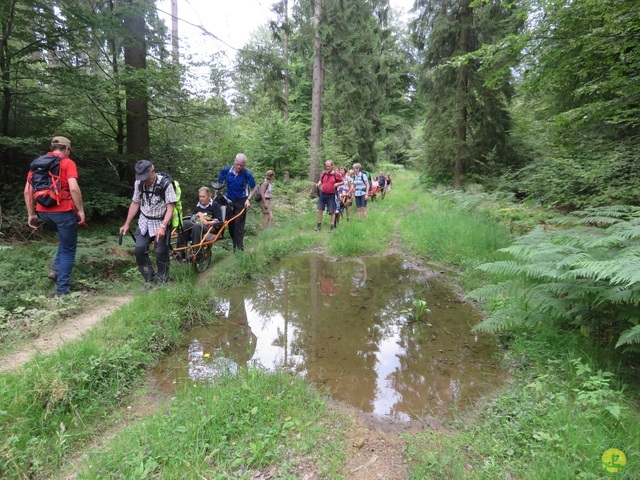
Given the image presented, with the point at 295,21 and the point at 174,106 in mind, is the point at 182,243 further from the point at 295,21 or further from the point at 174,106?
the point at 295,21

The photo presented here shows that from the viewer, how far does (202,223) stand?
5.80 metres

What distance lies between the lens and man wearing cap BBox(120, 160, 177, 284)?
15.8ft

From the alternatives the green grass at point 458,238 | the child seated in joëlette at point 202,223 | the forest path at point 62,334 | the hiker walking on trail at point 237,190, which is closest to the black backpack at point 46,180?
the forest path at point 62,334

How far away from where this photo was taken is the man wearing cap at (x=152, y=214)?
480 cm

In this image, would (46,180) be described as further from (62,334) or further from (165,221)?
(62,334)

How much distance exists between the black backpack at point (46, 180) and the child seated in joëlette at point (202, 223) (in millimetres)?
1873

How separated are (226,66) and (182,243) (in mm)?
4953

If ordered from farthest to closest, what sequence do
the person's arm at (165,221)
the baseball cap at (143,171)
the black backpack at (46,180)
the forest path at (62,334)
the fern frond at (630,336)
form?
the person's arm at (165,221)
the baseball cap at (143,171)
the black backpack at (46,180)
the forest path at (62,334)
the fern frond at (630,336)

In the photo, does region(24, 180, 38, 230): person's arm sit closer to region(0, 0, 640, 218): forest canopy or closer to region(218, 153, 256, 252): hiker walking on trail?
region(0, 0, 640, 218): forest canopy

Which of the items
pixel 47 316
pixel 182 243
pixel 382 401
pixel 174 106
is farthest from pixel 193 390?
pixel 174 106

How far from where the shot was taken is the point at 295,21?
13789mm

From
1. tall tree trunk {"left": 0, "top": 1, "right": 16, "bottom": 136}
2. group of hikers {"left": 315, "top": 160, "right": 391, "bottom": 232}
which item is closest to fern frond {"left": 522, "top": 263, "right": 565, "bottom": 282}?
group of hikers {"left": 315, "top": 160, "right": 391, "bottom": 232}

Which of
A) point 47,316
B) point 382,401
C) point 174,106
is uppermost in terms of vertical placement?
point 174,106

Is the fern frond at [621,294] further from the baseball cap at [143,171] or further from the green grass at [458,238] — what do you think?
the baseball cap at [143,171]
